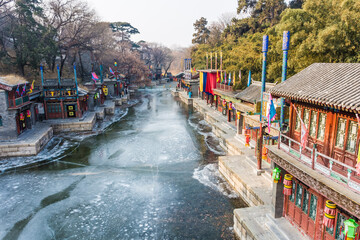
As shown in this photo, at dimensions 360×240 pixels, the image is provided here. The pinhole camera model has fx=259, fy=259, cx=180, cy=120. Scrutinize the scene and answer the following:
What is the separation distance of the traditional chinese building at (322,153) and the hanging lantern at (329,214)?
22 mm

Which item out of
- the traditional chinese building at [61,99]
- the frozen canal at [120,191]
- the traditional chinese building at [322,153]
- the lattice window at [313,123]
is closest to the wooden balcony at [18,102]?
the traditional chinese building at [61,99]

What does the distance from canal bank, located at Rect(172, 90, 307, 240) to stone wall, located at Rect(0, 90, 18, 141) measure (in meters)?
18.6

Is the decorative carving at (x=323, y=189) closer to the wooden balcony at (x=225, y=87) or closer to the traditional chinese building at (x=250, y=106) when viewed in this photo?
the traditional chinese building at (x=250, y=106)

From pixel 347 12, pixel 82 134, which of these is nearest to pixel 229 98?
pixel 347 12

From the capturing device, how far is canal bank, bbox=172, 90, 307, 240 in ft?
35.1

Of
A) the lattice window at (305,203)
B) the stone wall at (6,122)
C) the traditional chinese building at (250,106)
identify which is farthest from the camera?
the stone wall at (6,122)

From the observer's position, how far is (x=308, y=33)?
19938 millimetres

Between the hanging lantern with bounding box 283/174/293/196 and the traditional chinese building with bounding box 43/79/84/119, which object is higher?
the traditional chinese building with bounding box 43/79/84/119

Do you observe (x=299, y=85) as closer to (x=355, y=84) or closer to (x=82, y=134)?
(x=355, y=84)

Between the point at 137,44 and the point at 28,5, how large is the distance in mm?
52079

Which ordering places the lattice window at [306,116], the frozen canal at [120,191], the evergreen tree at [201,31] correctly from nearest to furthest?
1. the lattice window at [306,116]
2. the frozen canal at [120,191]
3. the evergreen tree at [201,31]

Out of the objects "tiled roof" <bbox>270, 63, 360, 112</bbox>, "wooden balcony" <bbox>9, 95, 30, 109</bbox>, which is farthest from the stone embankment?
"tiled roof" <bbox>270, 63, 360, 112</bbox>

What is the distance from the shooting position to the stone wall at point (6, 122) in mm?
22797

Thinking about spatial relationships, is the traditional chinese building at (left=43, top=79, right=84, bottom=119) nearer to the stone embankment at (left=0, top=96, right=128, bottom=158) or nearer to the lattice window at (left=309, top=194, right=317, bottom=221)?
the stone embankment at (left=0, top=96, right=128, bottom=158)
